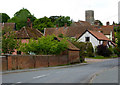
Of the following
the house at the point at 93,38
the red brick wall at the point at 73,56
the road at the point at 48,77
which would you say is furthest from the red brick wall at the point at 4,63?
the house at the point at 93,38

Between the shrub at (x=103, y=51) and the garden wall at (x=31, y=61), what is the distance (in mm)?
23354

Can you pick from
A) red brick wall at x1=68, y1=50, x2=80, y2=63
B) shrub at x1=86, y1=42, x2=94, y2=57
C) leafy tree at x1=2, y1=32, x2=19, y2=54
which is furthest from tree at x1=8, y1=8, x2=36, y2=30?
leafy tree at x1=2, y1=32, x2=19, y2=54

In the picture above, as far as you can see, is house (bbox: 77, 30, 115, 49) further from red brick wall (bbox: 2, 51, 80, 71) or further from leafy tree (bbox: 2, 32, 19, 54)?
leafy tree (bbox: 2, 32, 19, 54)

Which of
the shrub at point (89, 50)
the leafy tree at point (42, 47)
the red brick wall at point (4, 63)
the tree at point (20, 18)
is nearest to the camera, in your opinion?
the red brick wall at point (4, 63)

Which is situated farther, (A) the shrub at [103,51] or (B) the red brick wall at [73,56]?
(A) the shrub at [103,51]

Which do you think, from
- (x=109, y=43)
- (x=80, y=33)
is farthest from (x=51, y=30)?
(x=109, y=43)

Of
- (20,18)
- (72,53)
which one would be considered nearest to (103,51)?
(72,53)

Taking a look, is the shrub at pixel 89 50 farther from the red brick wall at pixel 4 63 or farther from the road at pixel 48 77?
the road at pixel 48 77

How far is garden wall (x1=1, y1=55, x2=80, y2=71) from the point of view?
27188 mm

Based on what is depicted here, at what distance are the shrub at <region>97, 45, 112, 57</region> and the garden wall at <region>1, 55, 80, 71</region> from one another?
23.4 metres

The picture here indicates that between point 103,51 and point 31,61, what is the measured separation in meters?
38.9

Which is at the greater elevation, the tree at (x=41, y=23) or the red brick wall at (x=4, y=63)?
the tree at (x=41, y=23)

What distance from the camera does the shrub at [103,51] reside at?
223ft

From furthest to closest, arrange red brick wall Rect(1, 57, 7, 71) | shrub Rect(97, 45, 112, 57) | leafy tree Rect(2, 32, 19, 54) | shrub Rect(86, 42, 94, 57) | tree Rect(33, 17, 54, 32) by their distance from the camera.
→ 1. tree Rect(33, 17, 54, 32)
2. shrub Rect(97, 45, 112, 57)
3. shrub Rect(86, 42, 94, 57)
4. leafy tree Rect(2, 32, 19, 54)
5. red brick wall Rect(1, 57, 7, 71)
